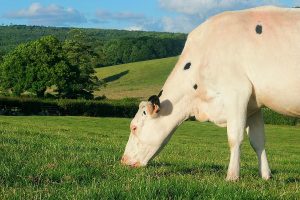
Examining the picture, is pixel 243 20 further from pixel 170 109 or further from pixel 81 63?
pixel 81 63

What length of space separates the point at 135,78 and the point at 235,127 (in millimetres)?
138464

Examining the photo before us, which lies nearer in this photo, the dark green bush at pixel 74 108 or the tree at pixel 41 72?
the dark green bush at pixel 74 108

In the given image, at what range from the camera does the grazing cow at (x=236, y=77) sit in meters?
8.77

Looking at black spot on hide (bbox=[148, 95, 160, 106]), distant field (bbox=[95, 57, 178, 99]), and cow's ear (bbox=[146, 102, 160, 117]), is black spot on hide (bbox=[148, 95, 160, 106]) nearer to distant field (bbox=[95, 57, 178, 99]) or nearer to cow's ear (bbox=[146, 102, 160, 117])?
cow's ear (bbox=[146, 102, 160, 117])

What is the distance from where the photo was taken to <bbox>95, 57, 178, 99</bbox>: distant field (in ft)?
424

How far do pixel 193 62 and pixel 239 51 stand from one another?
37.6 inches

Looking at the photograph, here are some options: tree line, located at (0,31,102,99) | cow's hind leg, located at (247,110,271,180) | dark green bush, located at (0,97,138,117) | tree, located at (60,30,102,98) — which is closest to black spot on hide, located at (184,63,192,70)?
cow's hind leg, located at (247,110,271,180)

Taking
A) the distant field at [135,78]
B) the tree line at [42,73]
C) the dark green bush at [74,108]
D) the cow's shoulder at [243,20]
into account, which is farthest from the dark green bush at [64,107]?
the cow's shoulder at [243,20]

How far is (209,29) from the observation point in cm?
965

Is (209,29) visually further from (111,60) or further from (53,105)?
(111,60)

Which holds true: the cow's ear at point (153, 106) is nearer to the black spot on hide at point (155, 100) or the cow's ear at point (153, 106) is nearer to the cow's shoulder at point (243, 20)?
the black spot on hide at point (155, 100)

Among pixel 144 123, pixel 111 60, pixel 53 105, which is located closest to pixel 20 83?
pixel 53 105

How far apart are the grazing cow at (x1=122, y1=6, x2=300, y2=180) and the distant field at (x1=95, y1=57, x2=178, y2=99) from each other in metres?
109

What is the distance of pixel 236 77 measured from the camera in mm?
8883
